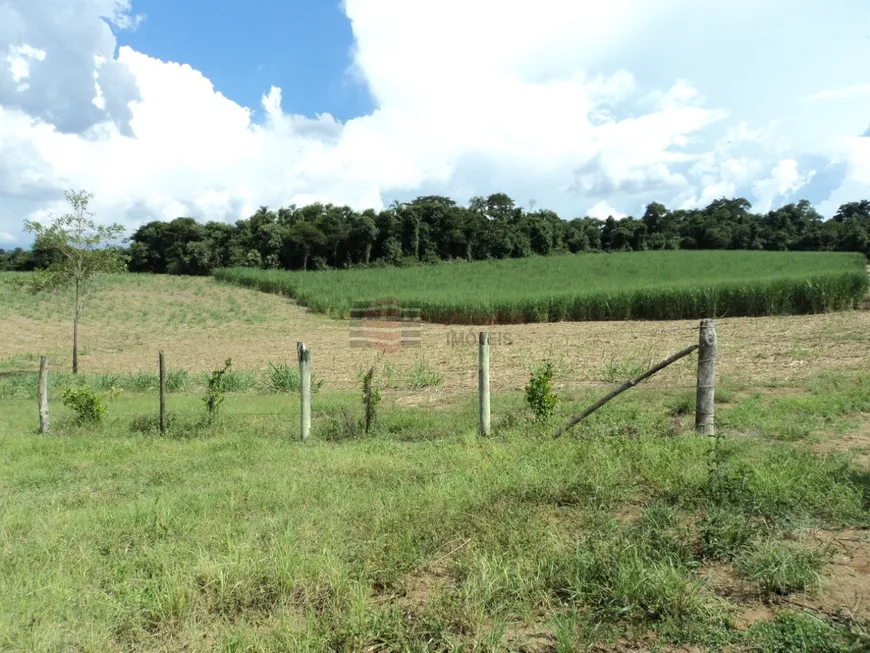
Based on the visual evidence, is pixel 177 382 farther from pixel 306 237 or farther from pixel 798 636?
pixel 306 237

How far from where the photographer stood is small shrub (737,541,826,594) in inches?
143

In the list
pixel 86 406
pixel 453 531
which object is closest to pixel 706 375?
pixel 453 531

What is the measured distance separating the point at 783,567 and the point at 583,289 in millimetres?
31304

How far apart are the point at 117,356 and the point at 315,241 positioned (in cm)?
4757

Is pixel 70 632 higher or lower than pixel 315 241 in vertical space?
lower

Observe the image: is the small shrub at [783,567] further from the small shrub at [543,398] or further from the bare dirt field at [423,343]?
the bare dirt field at [423,343]

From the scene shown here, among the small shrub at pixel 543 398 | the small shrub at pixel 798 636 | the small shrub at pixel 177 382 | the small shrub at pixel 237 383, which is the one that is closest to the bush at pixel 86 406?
the small shrub at pixel 237 383

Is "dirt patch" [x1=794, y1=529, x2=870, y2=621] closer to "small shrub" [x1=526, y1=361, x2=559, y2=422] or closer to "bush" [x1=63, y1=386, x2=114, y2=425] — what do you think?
"small shrub" [x1=526, y1=361, x2=559, y2=422]

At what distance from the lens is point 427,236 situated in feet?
254

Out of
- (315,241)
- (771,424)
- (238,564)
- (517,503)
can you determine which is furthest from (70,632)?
(315,241)

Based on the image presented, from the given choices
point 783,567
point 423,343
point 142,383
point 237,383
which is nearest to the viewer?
point 783,567

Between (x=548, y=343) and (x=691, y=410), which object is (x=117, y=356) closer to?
(x=548, y=343)

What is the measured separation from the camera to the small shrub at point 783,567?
11.9 ft

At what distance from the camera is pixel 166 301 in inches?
1721
